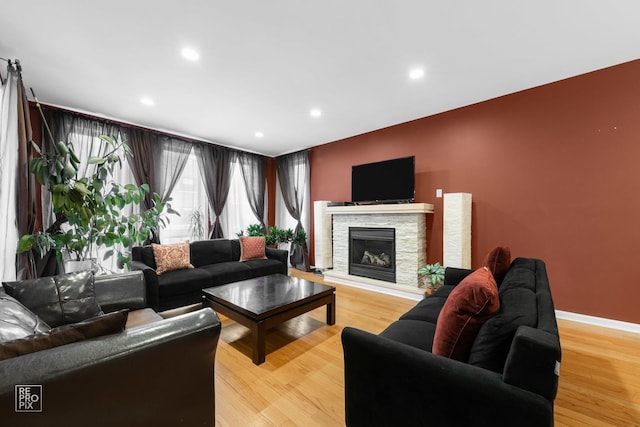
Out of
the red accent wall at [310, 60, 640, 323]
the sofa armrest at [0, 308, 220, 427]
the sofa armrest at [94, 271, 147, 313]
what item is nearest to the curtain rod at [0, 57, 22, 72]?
the sofa armrest at [94, 271, 147, 313]

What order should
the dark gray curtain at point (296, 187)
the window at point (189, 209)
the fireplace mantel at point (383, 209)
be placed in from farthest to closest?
1. the dark gray curtain at point (296, 187)
2. the window at point (189, 209)
3. the fireplace mantel at point (383, 209)

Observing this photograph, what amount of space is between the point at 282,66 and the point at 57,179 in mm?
2576

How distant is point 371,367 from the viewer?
1.23m

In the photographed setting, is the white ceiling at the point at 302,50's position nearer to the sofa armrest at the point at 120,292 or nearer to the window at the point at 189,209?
the window at the point at 189,209

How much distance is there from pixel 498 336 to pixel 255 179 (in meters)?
5.43

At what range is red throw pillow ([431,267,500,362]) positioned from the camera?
1.11 meters

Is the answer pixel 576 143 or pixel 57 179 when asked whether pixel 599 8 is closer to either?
pixel 576 143

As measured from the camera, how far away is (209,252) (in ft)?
13.3

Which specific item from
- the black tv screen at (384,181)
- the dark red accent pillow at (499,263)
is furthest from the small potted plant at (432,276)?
the dark red accent pillow at (499,263)

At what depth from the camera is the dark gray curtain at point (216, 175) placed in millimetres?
4969

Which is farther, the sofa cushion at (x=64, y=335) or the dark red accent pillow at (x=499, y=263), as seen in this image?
the dark red accent pillow at (x=499, y=263)

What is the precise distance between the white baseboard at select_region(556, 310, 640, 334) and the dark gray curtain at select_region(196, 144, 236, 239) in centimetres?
531

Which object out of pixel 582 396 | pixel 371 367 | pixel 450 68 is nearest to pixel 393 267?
pixel 582 396

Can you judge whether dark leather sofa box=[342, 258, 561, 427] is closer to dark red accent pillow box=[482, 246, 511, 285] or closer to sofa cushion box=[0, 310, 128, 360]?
dark red accent pillow box=[482, 246, 511, 285]
